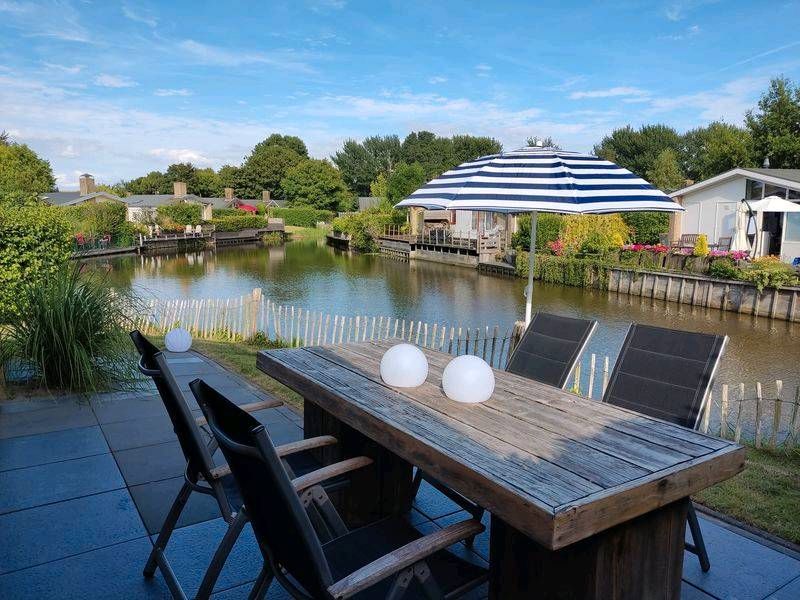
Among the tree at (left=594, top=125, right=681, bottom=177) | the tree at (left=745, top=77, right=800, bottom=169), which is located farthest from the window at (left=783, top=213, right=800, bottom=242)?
the tree at (left=594, top=125, right=681, bottom=177)

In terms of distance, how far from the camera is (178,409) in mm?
1939

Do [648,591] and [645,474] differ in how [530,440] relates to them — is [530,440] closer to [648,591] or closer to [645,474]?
[645,474]

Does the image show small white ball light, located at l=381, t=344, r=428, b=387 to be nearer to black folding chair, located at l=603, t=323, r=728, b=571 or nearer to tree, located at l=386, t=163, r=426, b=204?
black folding chair, located at l=603, t=323, r=728, b=571

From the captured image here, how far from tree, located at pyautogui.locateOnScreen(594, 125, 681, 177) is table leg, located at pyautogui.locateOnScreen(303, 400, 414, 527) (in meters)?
52.7

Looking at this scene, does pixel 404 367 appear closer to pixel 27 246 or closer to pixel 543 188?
pixel 543 188

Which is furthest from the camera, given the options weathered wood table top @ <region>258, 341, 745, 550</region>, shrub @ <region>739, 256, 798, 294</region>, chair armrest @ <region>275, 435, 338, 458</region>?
shrub @ <region>739, 256, 798, 294</region>

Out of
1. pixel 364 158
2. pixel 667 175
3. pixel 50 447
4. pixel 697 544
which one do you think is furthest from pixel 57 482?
pixel 364 158

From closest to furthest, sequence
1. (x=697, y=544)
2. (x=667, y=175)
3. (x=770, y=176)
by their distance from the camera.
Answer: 1. (x=697, y=544)
2. (x=770, y=176)
3. (x=667, y=175)

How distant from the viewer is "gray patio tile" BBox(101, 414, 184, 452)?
3.58 metres

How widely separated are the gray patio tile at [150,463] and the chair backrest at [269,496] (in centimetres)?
186

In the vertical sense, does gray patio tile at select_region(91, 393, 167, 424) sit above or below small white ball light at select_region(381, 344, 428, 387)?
below

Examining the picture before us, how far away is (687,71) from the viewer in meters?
27.5

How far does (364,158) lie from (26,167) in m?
39.2

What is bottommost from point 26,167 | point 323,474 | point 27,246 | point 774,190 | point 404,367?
point 323,474
